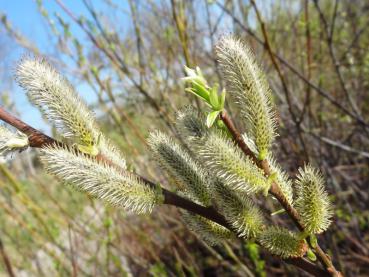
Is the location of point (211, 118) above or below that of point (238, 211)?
above

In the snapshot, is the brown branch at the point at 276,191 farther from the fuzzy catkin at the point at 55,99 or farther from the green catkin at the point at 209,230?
the fuzzy catkin at the point at 55,99

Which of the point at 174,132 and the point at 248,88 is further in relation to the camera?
the point at 174,132

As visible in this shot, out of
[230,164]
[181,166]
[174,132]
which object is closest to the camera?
[230,164]

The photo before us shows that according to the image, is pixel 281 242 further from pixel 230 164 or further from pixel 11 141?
pixel 11 141

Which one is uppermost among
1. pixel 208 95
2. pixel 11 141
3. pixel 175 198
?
pixel 208 95

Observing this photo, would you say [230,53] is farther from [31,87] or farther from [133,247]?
[133,247]

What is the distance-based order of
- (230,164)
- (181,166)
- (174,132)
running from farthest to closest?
(174,132) → (181,166) → (230,164)

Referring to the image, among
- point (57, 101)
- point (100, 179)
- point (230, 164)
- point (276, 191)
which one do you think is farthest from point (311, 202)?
point (57, 101)
